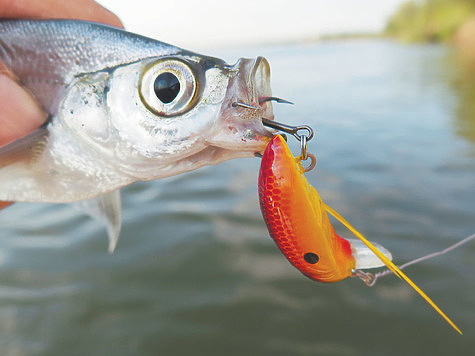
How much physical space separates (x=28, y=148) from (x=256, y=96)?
2.98 feet

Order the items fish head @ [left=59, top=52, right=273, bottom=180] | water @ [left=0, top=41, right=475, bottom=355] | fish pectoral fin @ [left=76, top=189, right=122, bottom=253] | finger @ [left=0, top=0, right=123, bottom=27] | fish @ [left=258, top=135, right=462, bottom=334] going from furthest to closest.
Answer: water @ [left=0, top=41, right=475, bottom=355] < fish pectoral fin @ [left=76, top=189, right=122, bottom=253] < finger @ [left=0, top=0, right=123, bottom=27] < fish head @ [left=59, top=52, right=273, bottom=180] < fish @ [left=258, top=135, right=462, bottom=334]

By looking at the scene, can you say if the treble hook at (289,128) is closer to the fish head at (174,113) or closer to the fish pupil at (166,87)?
the fish head at (174,113)

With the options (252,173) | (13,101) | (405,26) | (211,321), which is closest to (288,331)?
(211,321)

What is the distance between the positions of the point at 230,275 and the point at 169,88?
2069mm

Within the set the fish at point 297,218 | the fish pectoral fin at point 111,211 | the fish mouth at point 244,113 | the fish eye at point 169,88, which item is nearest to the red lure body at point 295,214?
the fish at point 297,218

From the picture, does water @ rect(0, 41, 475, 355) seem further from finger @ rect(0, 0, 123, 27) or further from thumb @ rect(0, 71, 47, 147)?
finger @ rect(0, 0, 123, 27)

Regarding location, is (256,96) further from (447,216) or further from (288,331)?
(447,216)

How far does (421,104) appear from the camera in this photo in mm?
9141

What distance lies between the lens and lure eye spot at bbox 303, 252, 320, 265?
1.21 m

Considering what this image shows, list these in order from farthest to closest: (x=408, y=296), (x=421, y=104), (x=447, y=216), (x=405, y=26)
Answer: (x=405, y=26), (x=421, y=104), (x=447, y=216), (x=408, y=296)

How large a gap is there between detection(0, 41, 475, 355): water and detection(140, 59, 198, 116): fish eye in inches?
68.4

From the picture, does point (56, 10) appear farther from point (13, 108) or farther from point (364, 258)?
point (364, 258)

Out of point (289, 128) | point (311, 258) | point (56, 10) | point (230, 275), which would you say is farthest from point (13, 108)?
point (230, 275)

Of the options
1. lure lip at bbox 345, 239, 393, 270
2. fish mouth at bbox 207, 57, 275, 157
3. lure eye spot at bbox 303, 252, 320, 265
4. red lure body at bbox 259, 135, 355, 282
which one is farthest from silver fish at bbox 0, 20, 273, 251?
lure lip at bbox 345, 239, 393, 270
